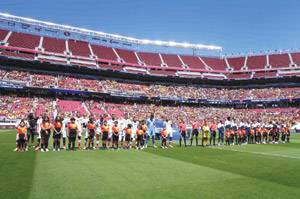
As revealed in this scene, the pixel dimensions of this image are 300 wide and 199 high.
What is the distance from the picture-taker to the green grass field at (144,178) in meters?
8.98

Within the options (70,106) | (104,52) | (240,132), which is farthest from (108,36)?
(240,132)

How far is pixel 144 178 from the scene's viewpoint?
11039 mm

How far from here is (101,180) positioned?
10.6 metres

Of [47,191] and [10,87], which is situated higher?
[10,87]

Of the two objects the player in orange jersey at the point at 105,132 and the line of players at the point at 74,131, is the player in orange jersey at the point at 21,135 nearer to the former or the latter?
the line of players at the point at 74,131

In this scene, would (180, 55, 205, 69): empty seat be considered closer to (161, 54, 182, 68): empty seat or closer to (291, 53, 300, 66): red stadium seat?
(161, 54, 182, 68): empty seat

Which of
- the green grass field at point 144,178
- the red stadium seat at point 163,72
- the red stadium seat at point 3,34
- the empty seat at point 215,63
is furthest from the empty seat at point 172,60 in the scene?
the green grass field at point 144,178

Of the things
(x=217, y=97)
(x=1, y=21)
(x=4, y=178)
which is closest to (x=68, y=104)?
(x=1, y=21)

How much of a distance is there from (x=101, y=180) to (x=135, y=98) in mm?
60481

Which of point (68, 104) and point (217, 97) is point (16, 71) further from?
point (217, 97)

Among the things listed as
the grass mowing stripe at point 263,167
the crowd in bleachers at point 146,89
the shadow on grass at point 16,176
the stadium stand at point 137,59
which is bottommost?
the shadow on grass at point 16,176

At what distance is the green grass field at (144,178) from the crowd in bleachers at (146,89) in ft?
159

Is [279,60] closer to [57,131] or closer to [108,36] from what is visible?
[108,36]

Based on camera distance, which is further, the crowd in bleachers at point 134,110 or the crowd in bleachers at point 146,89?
the crowd in bleachers at point 146,89
